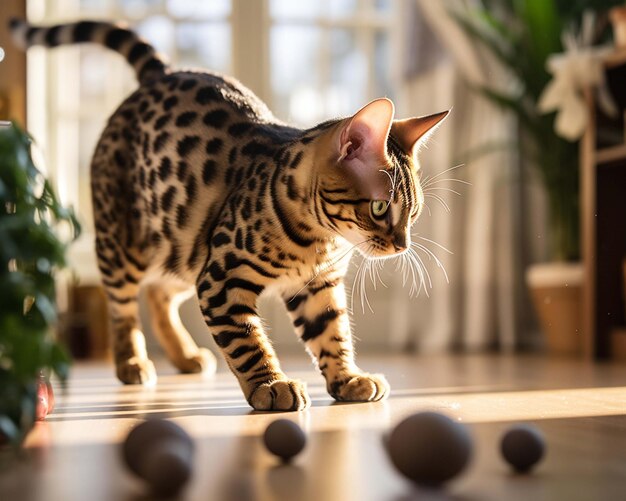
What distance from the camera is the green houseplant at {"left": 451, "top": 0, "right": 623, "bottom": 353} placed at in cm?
348

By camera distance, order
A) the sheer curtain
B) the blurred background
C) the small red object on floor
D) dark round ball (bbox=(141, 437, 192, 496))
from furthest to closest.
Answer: the sheer curtain
the blurred background
the small red object on floor
dark round ball (bbox=(141, 437, 192, 496))

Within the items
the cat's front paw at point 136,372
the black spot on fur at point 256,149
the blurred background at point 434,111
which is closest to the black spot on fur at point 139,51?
the black spot on fur at point 256,149

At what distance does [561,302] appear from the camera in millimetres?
3451

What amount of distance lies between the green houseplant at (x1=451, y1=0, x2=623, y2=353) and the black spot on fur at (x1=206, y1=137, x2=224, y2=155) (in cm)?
183

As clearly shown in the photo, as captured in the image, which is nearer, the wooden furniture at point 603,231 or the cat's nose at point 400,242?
the cat's nose at point 400,242

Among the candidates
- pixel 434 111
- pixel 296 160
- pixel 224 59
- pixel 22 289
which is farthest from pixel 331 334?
pixel 224 59

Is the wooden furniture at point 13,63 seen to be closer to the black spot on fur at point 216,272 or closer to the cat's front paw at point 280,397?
the black spot on fur at point 216,272

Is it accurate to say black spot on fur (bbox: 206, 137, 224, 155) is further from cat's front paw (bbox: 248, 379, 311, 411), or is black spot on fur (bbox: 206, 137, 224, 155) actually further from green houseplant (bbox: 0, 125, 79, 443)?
green houseplant (bbox: 0, 125, 79, 443)

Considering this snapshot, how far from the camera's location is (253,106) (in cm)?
213

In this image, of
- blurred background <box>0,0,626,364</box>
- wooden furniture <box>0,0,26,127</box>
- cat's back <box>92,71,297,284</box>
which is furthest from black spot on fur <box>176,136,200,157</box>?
wooden furniture <box>0,0,26,127</box>

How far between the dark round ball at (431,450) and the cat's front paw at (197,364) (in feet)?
5.07

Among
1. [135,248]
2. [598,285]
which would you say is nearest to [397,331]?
[598,285]

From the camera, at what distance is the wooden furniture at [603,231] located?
3258mm

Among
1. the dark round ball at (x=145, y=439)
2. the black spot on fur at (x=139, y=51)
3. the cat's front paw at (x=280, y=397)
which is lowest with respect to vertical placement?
the cat's front paw at (x=280, y=397)
